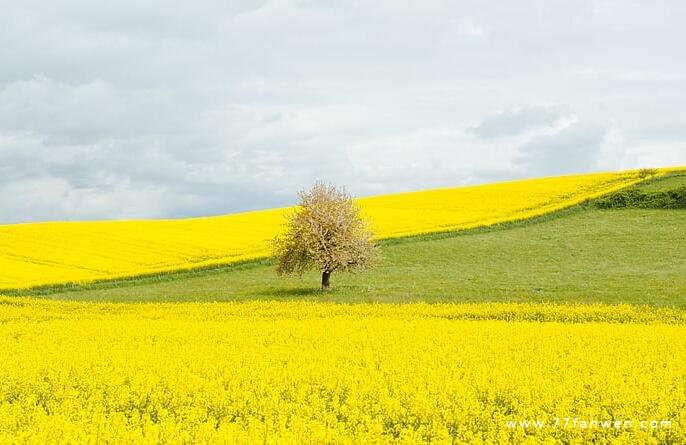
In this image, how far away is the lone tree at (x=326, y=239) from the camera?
32.1 meters

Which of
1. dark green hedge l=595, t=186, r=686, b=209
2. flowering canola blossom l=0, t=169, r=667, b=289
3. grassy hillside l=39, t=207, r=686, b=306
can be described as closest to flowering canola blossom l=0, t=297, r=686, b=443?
grassy hillside l=39, t=207, r=686, b=306

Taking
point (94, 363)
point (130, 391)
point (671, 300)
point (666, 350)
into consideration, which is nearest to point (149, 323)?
point (94, 363)

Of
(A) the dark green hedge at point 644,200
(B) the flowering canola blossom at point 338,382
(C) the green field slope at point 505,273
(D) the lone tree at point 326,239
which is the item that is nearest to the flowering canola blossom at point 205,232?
(A) the dark green hedge at point 644,200

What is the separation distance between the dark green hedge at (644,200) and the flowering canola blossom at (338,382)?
114 ft

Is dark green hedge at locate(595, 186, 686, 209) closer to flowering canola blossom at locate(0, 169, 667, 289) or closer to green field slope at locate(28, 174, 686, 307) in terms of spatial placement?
green field slope at locate(28, 174, 686, 307)

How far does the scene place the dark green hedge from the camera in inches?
2014

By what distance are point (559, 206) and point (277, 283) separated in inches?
1066

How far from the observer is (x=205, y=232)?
53.4m

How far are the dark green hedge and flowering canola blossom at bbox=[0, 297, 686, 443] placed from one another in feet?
114

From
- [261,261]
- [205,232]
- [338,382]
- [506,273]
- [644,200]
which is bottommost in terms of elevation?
[338,382]

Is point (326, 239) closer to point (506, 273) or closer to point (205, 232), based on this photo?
point (506, 273)

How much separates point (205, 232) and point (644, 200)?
3232 centimetres

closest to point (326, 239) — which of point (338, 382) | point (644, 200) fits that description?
point (338, 382)

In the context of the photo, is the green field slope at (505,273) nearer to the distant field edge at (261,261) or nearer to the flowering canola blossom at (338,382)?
the distant field edge at (261,261)
